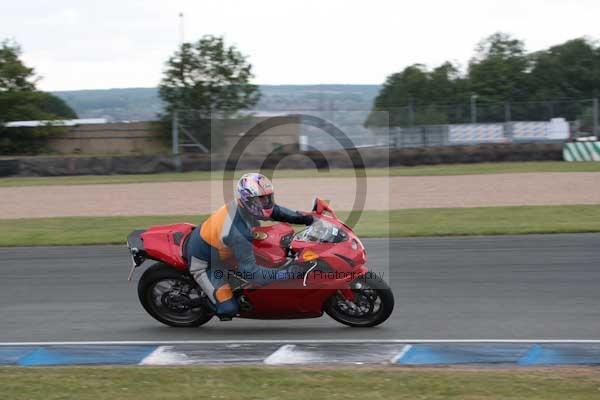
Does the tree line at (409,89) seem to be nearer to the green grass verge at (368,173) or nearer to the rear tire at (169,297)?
the green grass verge at (368,173)

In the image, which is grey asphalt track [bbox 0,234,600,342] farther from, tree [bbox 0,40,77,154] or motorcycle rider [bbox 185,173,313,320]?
tree [bbox 0,40,77,154]

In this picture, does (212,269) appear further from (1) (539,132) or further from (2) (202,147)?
(1) (539,132)

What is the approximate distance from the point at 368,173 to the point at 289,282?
19241 mm

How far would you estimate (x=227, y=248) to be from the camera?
782 centimetres

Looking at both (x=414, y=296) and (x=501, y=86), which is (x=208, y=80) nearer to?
(x=501, y=86)

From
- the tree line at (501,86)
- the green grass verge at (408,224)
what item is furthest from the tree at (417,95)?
the green grass verge at (408,224)

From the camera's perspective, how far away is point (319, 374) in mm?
6332

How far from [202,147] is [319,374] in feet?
77.3

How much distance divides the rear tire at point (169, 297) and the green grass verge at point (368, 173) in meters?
18.0

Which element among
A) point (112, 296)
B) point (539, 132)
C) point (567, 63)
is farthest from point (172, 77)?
point (112, 296)

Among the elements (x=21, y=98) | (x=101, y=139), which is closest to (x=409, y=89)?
(x=101, y=139)

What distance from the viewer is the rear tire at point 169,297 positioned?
810 cm

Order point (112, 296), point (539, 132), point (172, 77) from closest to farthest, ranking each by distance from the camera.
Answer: point (112, 296) → point (539, 132) → point (172, 77)

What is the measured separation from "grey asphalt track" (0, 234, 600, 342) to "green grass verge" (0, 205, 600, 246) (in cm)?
93
